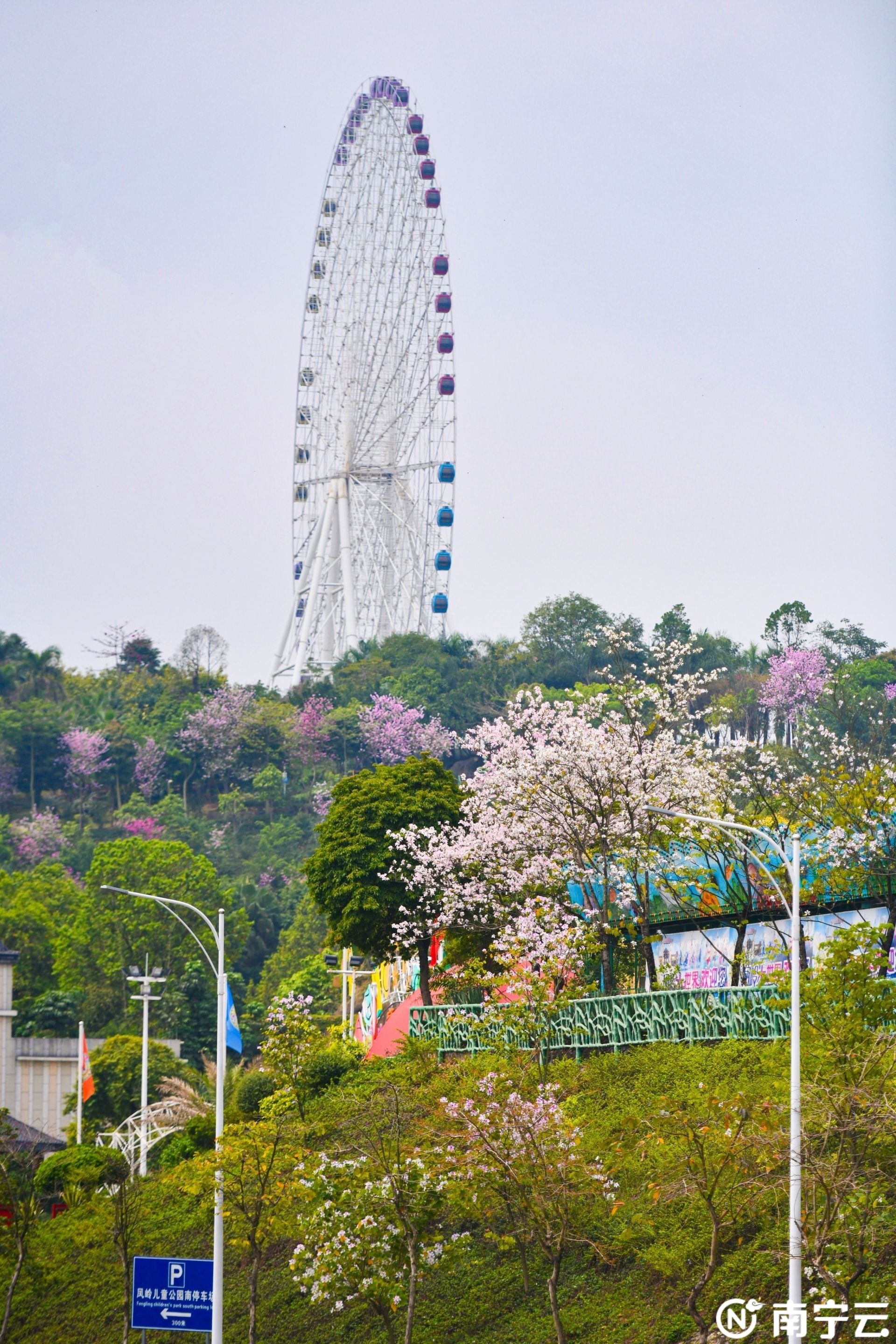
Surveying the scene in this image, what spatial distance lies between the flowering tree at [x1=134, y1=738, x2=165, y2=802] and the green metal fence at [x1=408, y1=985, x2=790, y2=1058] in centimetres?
7559

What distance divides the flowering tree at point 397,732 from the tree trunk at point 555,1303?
81.6m

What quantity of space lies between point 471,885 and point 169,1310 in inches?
552

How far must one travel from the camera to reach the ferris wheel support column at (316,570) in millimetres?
98856

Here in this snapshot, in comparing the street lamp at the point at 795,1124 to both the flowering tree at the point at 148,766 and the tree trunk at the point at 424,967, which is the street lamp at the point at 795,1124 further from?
the flowering tree at the point at 148,766

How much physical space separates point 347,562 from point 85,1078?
54.5 meters

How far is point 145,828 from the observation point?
98312 mm

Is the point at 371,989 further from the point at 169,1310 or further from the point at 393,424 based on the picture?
the point at 393,424

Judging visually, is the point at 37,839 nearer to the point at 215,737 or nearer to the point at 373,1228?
the point at 215,737

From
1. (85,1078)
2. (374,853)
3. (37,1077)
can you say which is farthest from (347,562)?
(374,853)

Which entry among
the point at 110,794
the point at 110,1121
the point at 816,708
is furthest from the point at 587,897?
the point at 110,794

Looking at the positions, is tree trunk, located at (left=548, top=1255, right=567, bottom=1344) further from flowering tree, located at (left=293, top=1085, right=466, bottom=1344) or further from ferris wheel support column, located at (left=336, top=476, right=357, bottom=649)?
ferris wheel support column, located at (left=336, top=476, right=357, bottom=649)

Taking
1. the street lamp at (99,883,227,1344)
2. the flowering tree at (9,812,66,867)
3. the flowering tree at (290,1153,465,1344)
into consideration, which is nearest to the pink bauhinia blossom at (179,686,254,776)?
the flowering tree at (9,812,66,867)

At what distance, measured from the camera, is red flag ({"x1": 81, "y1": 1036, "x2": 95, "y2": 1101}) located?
48300mm

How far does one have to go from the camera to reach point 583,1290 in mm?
22531
